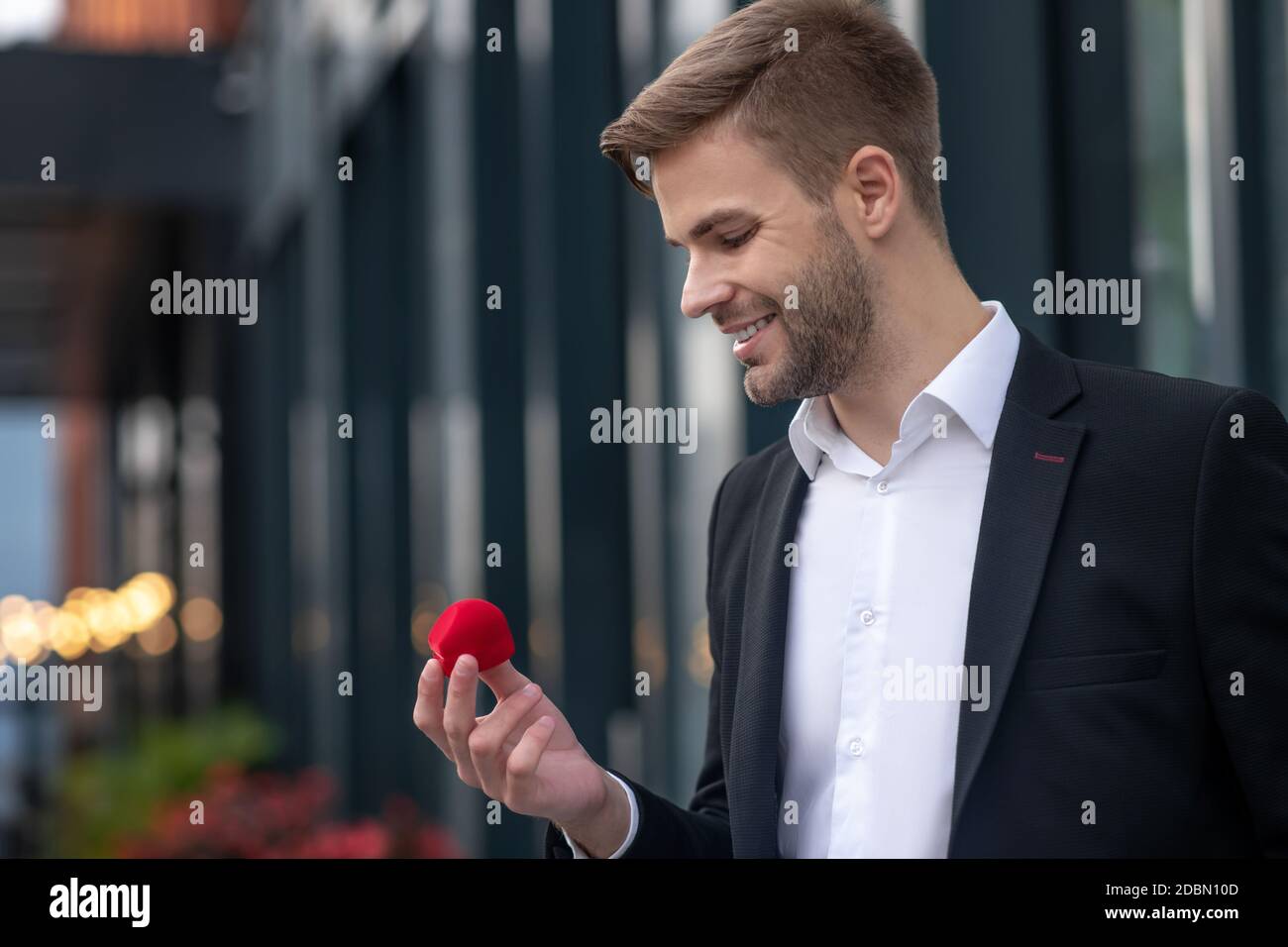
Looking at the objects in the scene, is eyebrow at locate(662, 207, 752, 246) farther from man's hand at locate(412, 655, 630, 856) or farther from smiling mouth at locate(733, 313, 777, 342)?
man's hand at locate(412, 655, 630, 856)

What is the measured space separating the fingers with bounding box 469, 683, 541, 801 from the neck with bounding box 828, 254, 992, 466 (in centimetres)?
52

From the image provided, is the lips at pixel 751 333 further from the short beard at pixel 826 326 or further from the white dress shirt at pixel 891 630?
the white dress shirt at pixel 891 630

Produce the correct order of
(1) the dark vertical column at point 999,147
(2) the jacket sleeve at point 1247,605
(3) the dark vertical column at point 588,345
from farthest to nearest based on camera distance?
(3) the dark vertical column at point 588,345 < (1) the dark vertical column at point 999,147 < (2) the jacket sleeve at point 1247,605

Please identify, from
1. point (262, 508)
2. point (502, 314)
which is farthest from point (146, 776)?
point (502, 314)

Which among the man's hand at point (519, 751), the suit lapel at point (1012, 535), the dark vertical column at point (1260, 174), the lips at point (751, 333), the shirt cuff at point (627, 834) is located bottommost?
the shirt cuff at point (627, 834)

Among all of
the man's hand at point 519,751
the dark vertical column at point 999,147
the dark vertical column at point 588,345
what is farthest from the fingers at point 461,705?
the dark vertical column at point 588,345

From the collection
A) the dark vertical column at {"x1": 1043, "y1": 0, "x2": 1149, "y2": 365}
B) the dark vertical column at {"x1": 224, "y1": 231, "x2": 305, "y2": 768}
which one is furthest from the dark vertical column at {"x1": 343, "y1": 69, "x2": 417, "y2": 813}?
the dark vertical column at {"x1": 1043, "y1": 0, "x2": 1149, "y2": 365}

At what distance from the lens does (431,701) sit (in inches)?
64.3

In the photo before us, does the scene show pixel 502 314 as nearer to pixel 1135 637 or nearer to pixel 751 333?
pixel 751 333

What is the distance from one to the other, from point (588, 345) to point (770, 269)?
313 centimetres

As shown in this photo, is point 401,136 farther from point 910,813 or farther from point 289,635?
point 910,813

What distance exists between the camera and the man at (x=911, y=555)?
1.56 metres

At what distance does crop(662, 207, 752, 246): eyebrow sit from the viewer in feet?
5.75
